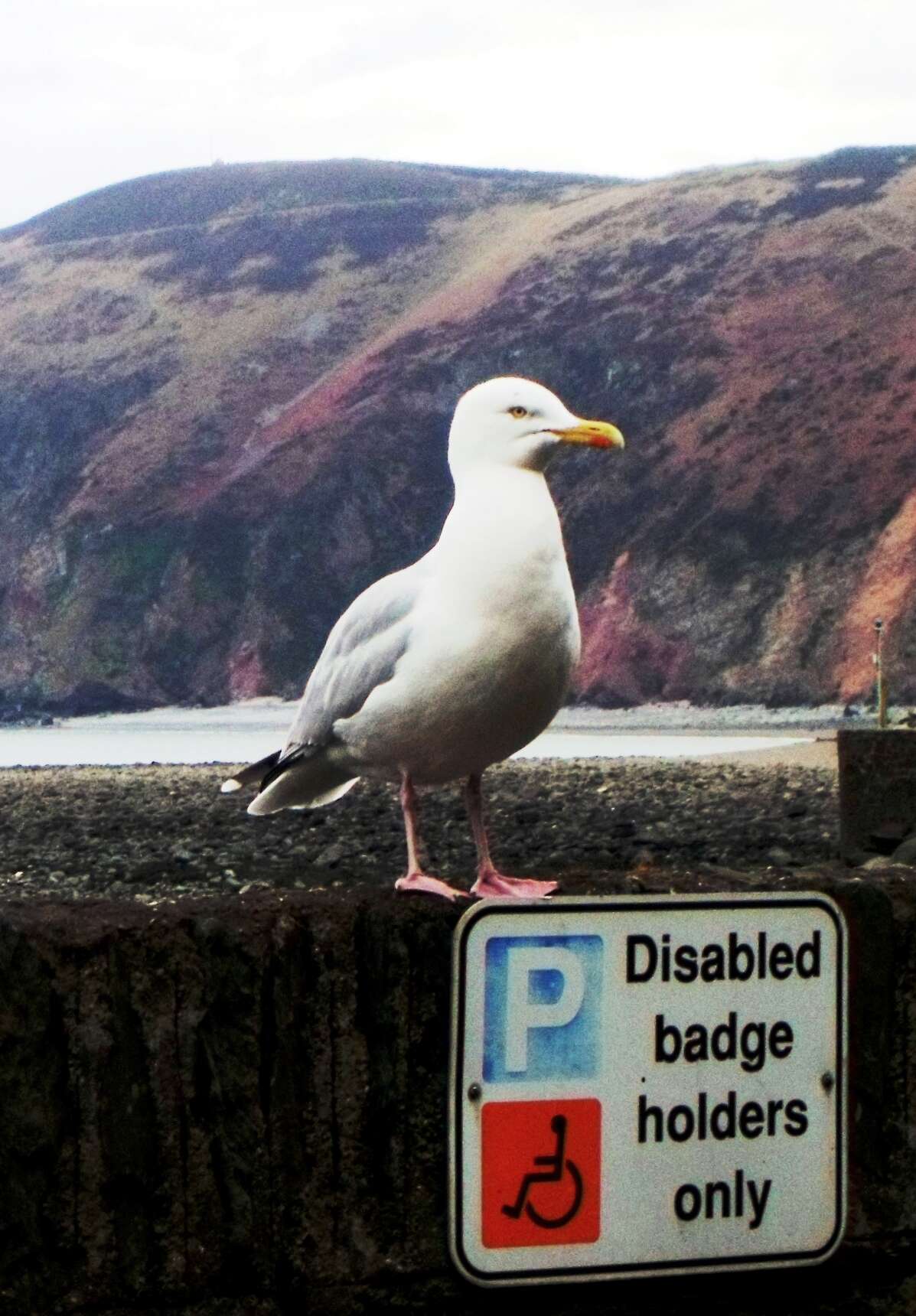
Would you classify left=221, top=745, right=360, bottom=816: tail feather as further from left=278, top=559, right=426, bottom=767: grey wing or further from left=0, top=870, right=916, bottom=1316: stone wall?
left=0, top=870, right=916, bottom=1316: stone wall

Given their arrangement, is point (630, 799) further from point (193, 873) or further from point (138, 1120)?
point (138, 1120)

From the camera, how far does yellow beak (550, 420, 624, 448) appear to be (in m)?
3.65

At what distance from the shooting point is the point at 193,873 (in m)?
12.2

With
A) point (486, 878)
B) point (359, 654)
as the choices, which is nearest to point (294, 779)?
point (359, 654)

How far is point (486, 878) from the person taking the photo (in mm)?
3611

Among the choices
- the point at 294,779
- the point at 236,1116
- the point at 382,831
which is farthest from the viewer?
the point at 382,831

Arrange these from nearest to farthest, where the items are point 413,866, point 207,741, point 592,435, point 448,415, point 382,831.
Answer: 1. point 413,866
2. point 592,435
3. point 382,831
4. point 207,741
5. point 448,415

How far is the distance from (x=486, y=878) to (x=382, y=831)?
38.2 ft

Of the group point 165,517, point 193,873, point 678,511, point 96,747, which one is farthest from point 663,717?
point 193,873

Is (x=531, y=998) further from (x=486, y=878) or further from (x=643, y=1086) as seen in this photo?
(x=486, y=878)

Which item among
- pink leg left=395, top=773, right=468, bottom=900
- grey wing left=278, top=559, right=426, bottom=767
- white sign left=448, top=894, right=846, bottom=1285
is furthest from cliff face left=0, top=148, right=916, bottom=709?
white sign left=448, top=894, right=846, bottom=1285

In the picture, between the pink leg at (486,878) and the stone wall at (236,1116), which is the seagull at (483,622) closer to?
the pink leg at (486,878)

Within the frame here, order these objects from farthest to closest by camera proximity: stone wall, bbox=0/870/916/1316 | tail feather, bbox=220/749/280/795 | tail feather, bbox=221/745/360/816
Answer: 1. tail feather, bbox=220/749/280/795
2. tail feather, bbox=221/745/360/816
3. stone wall, bbox=0/870/916/1316

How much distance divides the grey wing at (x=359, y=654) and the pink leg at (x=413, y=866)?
215 mm
